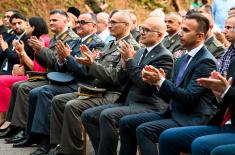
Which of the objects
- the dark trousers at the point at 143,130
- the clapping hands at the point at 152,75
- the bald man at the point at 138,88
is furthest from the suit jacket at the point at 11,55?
the clapping hands at the point at 152,75

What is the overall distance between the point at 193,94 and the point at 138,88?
1.07 metres

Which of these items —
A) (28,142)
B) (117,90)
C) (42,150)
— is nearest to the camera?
(117,90)

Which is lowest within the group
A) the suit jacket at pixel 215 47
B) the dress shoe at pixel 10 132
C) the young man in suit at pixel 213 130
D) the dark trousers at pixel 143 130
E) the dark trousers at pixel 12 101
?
the dress shoe at pixel 10 132

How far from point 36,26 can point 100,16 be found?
1229 mm

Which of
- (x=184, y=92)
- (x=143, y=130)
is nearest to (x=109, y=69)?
(x=143, y=130)

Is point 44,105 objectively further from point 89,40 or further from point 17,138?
point 89,40

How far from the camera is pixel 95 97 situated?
7.30 m

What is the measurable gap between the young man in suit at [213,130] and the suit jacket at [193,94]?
0.84 feet

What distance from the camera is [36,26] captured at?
918cm

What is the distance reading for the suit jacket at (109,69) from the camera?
699cm

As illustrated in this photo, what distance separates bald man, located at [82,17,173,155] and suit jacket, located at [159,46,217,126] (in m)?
0.59

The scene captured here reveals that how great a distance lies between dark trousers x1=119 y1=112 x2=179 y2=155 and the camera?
5.86m

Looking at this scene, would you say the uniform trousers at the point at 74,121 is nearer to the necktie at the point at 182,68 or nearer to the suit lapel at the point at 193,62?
the necktie at the point at 182,68

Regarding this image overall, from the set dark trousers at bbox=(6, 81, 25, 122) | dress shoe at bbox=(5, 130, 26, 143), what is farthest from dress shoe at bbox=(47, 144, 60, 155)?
dark trousers at bbox=(6, 81, 25, 122)
